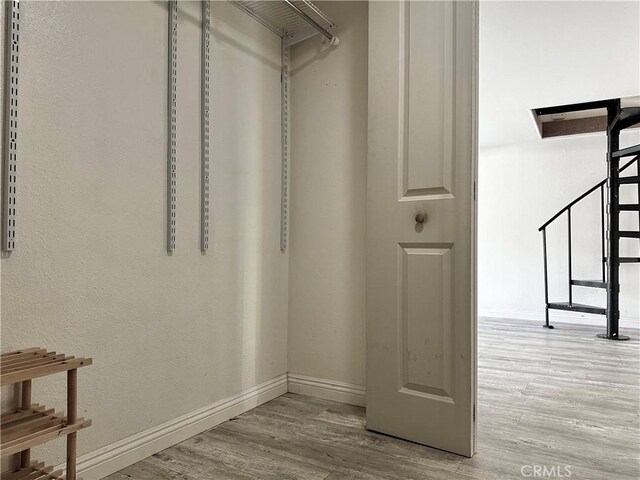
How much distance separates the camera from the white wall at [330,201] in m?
2.30

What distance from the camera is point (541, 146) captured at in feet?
17.4

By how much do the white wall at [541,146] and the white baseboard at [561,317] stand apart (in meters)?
0.01

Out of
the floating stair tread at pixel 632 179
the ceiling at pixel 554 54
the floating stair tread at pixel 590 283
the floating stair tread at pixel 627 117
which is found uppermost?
the ceiling at pixel 554 54

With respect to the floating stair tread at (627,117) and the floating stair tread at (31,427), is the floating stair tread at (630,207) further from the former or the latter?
the floating stair tread at (31,427)

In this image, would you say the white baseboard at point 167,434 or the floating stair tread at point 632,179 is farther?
the floating stair tread at point 632,179

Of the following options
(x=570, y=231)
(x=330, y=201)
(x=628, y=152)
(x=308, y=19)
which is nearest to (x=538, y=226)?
(x=570, y=231)

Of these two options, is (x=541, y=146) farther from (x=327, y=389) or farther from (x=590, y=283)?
(x=327, y=389)

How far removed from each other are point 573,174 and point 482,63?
2515mm

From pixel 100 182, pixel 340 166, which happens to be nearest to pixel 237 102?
pixel 340 166

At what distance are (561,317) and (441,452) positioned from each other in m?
4.09

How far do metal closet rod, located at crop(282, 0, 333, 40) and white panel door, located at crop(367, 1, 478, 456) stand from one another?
36cm

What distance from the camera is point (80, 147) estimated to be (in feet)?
4.84

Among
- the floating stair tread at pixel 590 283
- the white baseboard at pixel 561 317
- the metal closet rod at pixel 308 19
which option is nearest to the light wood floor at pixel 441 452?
the floating stair tread at pixel 590 283

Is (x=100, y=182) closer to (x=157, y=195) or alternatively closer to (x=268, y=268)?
(x=157, y=195)
